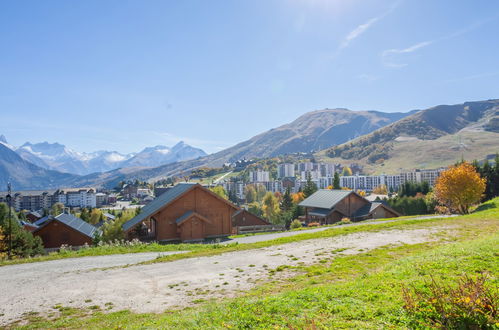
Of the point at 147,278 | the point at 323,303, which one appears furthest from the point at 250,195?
the point at 323,303

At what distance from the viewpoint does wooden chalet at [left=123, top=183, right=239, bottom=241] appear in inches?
1276

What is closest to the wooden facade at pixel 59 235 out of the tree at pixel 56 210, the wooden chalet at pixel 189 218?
the wooden chalet at pixel 189 218

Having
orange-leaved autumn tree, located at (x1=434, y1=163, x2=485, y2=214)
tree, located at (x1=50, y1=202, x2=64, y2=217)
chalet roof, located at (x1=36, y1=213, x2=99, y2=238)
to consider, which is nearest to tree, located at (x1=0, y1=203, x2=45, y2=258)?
chalet roof, located at (x1=36, y1=213, x2=99, y2=238)

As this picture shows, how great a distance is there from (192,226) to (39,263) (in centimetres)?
1482

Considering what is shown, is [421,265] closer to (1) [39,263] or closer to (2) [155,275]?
(2) [155,275]

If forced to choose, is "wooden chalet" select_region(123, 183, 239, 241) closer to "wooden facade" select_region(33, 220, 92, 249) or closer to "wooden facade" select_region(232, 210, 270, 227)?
"wooden facade" select_region(232, 210, 270, 227)

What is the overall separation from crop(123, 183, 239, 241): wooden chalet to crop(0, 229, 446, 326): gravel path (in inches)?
440

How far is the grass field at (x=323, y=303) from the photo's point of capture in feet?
24.1

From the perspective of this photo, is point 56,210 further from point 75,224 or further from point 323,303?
point 323,303

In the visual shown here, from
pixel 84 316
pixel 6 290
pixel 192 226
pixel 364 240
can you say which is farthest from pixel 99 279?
pixel 192 226

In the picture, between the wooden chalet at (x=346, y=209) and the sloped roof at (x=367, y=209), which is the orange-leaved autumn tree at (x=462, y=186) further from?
the wooden chalet at (x=346, y=209)

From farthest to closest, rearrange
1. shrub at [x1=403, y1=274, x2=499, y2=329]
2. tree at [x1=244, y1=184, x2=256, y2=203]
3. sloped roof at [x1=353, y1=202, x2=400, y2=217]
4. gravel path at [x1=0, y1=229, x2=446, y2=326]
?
tree at [x1=244, y1=184, x2=256, y2=203] < sloped roof at [x1=353, y1=202, x2=400, y2=217] < gravel path at [x1=0, y1=229, x2=446, y2=326] < shrub at [x1=403, y1=274, x2=499, y2=329]

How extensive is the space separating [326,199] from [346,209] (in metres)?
Answer: 3.96

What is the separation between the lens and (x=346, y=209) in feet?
181
